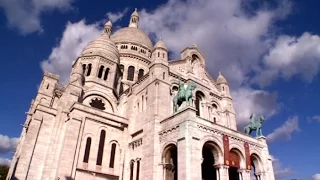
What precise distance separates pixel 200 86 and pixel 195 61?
4.67m

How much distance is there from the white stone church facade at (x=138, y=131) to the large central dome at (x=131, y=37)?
13.6 meters

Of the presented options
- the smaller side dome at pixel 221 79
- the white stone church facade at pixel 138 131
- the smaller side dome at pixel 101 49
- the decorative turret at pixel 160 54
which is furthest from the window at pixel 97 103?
the smaller side dome at pixel 221 79

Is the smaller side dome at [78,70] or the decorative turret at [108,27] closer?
the smaller side dome at [78,70]

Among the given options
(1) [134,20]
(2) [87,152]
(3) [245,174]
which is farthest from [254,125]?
(1) [134,20]

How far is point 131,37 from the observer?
1937 inches

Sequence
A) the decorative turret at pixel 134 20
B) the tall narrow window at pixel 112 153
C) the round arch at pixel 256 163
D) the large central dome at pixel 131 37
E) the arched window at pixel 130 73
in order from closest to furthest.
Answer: the round arch at pixel 256 163, the tall narrow window at pixel 112 153, the arched window at pixel 130 73, the large central dome at pixel 131 37, the decorative turret at pixel 134 20

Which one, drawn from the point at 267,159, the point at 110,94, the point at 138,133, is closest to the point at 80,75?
the point at 110,94

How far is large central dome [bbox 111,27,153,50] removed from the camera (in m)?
48.3

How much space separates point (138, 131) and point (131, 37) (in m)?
27.9

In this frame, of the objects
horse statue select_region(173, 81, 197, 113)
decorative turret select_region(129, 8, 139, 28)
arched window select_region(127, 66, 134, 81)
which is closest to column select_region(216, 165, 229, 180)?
horse statue select_region(173, 81, 197, 113)

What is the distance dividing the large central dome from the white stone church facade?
13.6 meters

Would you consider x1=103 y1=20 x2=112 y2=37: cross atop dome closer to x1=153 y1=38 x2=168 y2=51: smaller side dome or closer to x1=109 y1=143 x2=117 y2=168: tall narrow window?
x1=153 y1=38 x2=168 y2=51: smaller side dome

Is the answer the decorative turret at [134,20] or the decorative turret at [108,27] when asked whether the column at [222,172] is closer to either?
the decorative turret at [108,27]

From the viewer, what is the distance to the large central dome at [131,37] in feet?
158
